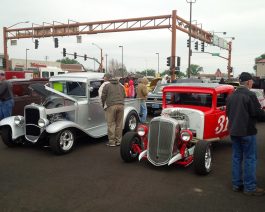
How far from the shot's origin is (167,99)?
7.94 meters

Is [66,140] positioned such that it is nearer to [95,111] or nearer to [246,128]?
[95,111]

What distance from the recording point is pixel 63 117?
7988 mm

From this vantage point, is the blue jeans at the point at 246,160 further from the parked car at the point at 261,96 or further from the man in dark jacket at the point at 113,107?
the parked car at the point at 261,96

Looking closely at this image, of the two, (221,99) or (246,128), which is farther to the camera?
(221,99)

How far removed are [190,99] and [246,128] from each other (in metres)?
2.92

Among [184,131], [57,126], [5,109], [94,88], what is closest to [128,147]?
[184,131]

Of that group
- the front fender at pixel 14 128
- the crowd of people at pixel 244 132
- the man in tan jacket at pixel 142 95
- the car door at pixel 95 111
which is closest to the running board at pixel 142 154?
the crowd of people at pixel 244 132

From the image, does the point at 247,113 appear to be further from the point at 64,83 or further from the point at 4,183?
the point at 64,83

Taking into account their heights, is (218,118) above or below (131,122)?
above

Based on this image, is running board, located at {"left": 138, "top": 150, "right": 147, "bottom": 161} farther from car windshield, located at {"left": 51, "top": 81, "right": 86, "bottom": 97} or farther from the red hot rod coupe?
car windshield, located at {"left": 51, "top": 81, "right": 86, "bottom": 97}

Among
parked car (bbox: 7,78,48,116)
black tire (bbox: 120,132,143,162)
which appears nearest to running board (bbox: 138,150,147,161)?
black tire (bbox: 120,132,143,162)

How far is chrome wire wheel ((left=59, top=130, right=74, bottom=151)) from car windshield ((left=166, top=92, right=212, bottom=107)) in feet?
8.32

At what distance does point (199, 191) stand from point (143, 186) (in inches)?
35.7

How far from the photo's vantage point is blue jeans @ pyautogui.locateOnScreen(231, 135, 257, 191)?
15.5ft
